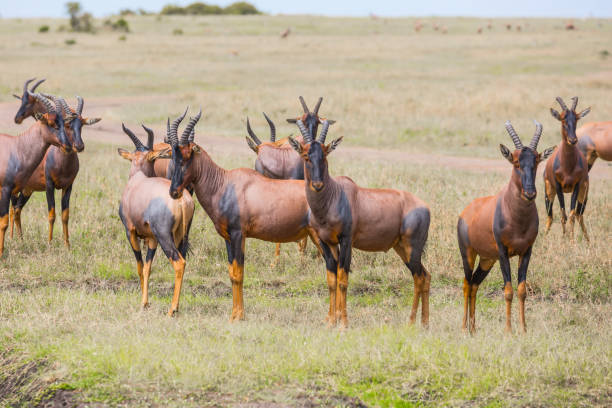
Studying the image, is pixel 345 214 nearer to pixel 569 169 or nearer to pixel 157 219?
pixel 157 219

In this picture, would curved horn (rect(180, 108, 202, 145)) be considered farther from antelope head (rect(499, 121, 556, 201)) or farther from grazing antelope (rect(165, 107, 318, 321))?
antelope head (rect(499, 121, 556, 201))

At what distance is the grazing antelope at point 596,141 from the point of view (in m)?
16.0

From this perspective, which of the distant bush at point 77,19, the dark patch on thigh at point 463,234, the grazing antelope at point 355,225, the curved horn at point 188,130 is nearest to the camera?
the grazing antelope at point 355,225

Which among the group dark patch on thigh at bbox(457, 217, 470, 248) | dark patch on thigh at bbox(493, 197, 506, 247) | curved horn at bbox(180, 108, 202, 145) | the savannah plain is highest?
curved horn at bbox(180, 108, 202, 145)

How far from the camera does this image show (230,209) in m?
9.40

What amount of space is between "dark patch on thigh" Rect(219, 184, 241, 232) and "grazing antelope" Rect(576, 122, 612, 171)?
365 inches

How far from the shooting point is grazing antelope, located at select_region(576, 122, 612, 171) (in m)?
16.0

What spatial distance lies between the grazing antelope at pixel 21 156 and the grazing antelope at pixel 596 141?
33.7 feet

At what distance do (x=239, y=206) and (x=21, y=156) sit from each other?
4.47 m

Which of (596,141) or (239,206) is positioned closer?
(239,206)

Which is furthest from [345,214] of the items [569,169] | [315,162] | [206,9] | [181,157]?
[206,9]

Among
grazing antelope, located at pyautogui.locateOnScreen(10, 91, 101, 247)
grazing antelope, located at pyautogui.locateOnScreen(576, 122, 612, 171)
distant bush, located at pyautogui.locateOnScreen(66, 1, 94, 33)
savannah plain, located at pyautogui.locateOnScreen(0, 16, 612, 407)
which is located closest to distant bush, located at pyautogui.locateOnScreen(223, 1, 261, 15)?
distant bush, located at pyautogui.locateOnScreen(66, 1, 94, 33)

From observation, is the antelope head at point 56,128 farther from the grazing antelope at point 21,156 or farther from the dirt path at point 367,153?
the dirt path at point 367,153

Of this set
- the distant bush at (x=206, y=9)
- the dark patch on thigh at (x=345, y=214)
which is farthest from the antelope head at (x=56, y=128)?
the distant bush at (x=206, y=9)
